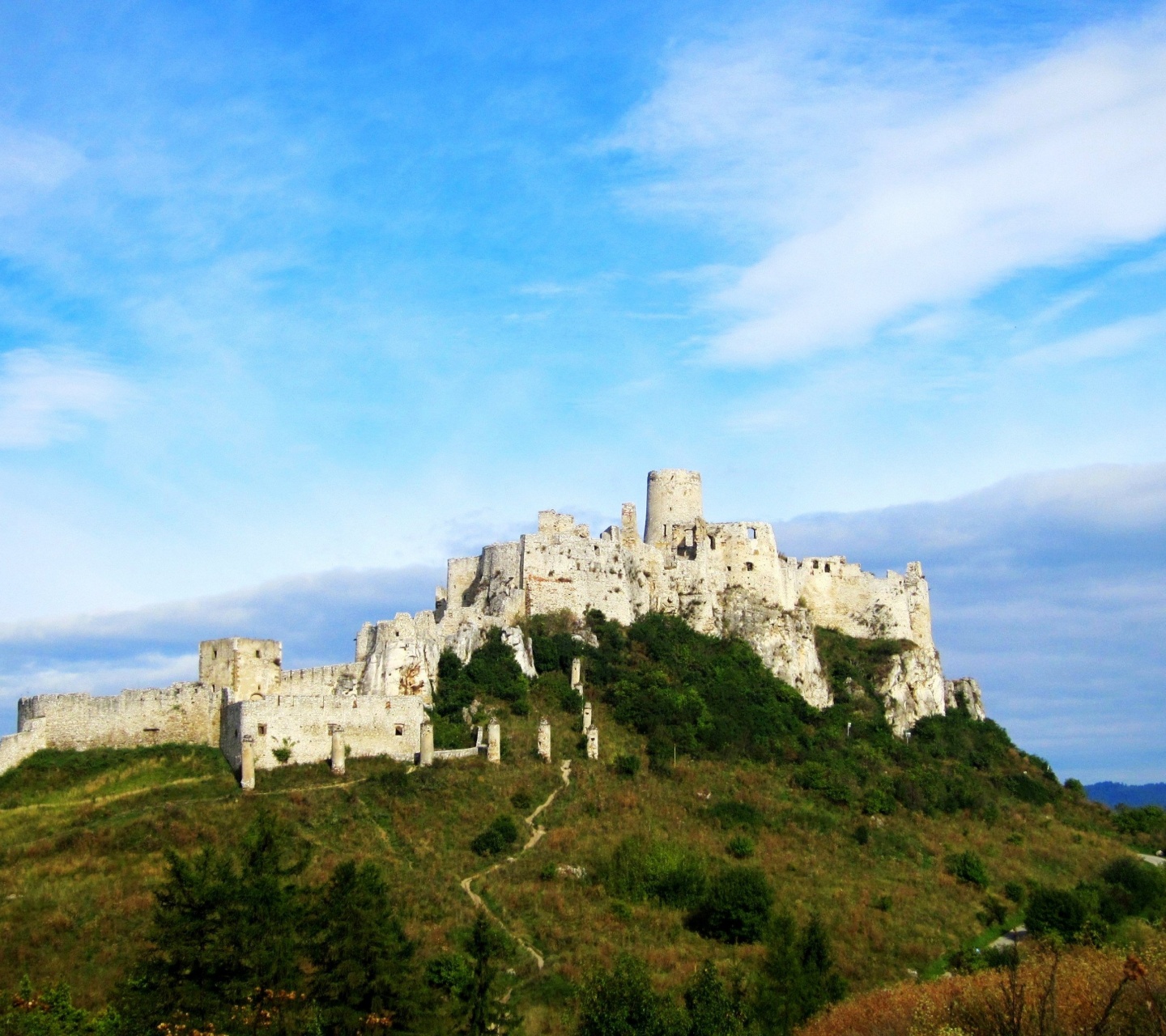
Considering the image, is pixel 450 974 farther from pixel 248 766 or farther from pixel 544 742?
pixel 544 742

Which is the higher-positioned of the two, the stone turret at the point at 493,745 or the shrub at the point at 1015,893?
the stone turret at the point at 493,745

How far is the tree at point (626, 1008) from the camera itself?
35.8 metres

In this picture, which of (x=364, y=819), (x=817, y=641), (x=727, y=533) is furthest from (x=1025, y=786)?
(x=364, y=819)

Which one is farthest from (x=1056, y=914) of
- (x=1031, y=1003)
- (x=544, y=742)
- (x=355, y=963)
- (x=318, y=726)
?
(x=355, y=963)

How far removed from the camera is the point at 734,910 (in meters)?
45.8

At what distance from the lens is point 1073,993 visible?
32594 millimetres

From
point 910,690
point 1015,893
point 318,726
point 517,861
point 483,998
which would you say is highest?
point 910,690

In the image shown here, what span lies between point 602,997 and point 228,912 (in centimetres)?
1036

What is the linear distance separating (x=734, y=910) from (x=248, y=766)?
16620mm

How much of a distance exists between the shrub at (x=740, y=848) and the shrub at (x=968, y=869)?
30.2 ft

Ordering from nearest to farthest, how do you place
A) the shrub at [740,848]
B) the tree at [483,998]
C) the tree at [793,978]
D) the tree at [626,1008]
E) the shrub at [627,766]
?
the tree at [483,998], the tree at [626,1008], the tree at [793,978], the shrub at [740,848], the shrub at [627,766]

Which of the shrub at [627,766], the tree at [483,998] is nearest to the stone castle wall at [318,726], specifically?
the shrub at [627,766]

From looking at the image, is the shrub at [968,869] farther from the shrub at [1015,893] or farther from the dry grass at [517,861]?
the shrub at [1015,893]

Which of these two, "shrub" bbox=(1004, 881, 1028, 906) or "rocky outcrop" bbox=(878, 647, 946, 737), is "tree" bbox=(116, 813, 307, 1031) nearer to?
"shrub" bbox=(1004, 881, 1028, 906)
